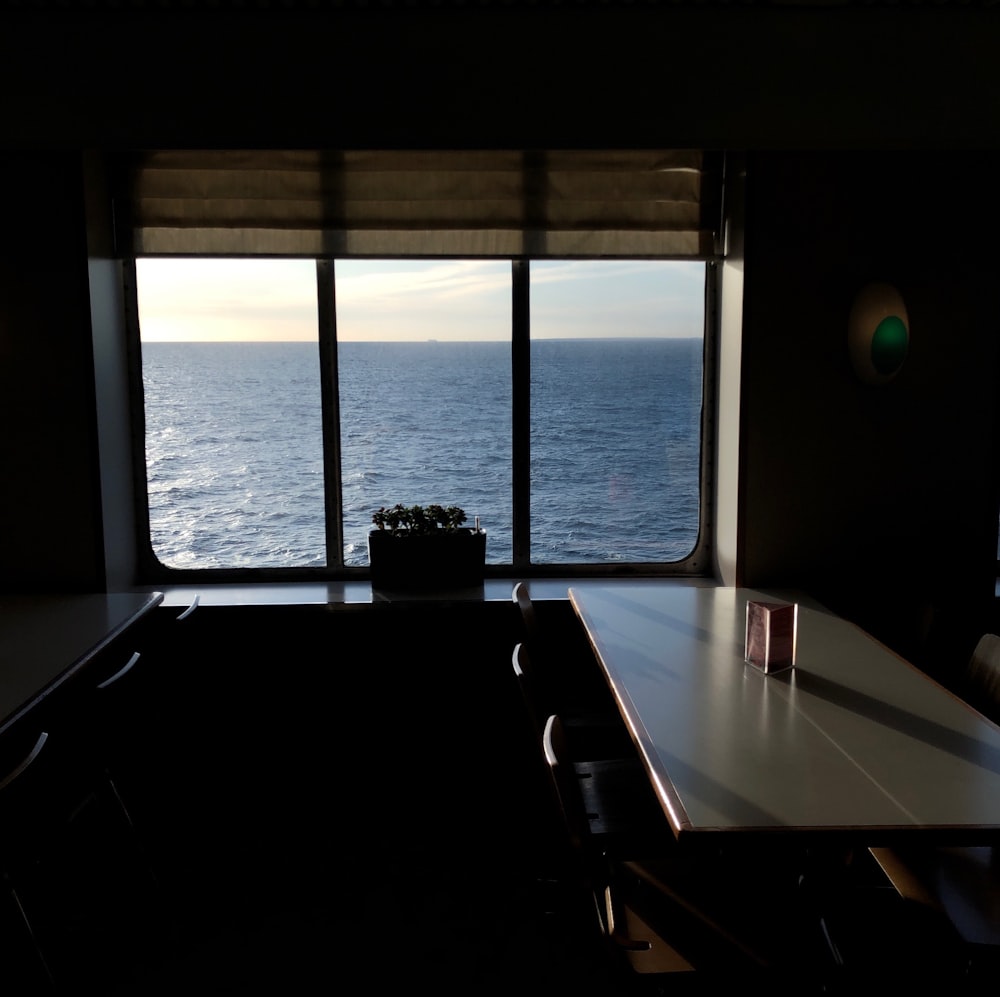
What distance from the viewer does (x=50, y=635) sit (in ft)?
9.96

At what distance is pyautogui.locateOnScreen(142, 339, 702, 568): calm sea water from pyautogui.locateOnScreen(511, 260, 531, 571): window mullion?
4 centimetres

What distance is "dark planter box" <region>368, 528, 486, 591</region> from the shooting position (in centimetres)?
390

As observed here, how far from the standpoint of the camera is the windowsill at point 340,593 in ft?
12.4

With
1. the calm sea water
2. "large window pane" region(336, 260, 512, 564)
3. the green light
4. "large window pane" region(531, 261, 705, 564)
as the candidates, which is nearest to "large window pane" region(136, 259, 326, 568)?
the calm sea water

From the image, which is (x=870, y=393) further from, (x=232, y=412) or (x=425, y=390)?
(x=232, y=412)

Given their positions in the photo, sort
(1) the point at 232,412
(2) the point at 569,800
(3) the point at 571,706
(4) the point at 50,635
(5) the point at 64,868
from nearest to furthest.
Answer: (2) the point at 569,800 → (4) the point at 50,635 → (5) the point at 64,868 → (3) the point at 571,706 → (1) the point at 232,412

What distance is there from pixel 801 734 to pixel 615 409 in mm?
2313

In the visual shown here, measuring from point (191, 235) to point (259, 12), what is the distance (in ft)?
3.08

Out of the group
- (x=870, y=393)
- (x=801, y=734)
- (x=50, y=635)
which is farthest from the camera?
(x=870, y=393)

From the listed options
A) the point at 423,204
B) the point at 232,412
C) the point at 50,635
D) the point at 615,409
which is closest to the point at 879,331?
the point at 615,409

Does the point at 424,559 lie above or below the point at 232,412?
below

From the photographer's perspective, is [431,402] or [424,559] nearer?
[424,559]

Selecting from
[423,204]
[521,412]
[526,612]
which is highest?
[423,204]

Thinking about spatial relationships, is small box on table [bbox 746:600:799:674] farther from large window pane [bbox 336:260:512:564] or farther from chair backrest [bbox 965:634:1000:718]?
large window pane [bbox 336:260:512:564]
